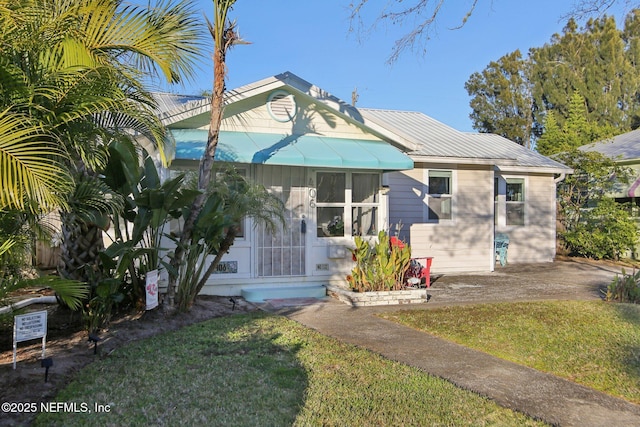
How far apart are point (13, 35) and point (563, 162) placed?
1819 centimetres

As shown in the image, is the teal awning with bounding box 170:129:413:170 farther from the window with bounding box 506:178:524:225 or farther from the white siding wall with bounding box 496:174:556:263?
the white siding wall with bounding box 496:174:556:263

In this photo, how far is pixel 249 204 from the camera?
27.6 feet

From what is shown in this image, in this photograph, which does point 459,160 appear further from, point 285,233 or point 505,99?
point 505,99

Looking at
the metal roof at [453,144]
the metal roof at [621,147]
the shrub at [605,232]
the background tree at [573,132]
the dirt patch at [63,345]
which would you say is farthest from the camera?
the background tree at [573,132]

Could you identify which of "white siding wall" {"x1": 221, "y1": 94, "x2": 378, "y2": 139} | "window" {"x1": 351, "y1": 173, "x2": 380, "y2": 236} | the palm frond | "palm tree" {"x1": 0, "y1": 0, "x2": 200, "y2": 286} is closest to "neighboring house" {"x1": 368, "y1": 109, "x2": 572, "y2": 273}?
"white siding wall" {"x1": 221, "y1": 94, "x2": 378, "y2": 139}

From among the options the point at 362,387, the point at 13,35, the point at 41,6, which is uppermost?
Result: the point at 41,6

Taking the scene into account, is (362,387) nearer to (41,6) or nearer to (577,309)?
(41,6)

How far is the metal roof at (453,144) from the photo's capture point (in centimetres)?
1442

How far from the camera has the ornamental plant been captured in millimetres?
9820

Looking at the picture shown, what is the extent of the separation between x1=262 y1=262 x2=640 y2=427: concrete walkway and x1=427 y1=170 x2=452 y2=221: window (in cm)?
282

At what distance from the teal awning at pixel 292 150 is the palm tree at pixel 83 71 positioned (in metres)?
2.14

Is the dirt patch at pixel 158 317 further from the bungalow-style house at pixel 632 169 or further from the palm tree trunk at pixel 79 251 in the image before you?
the bungalow-style house at pixel 632 169

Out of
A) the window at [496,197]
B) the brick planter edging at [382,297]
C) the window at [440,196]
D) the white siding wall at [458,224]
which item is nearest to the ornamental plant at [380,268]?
the brick planter edging at [382,297]

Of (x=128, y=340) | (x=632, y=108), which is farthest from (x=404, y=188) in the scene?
(x=632, y=108)
